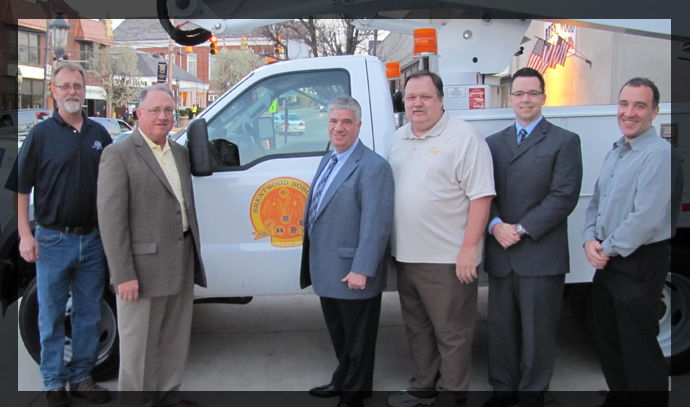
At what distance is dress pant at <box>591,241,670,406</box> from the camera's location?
342 cm

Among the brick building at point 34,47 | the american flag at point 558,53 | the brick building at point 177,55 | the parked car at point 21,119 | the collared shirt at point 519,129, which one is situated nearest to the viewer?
the collared shirt at point 519,129

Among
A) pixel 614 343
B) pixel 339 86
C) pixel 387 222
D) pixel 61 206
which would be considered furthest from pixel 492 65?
pixel 61 206

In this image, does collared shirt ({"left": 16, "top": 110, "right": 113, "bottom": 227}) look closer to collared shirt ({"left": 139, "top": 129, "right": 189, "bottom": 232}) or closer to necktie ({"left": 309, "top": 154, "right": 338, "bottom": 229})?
collared shirt ({"left": 139, "top": 129, "right": 189, "bottom": 232})

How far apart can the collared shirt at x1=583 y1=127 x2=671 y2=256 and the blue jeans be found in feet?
10.2

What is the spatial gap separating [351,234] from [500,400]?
56.1 inches

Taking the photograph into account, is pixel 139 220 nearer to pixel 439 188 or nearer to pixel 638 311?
pixel 439 188

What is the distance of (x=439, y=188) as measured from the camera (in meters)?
3.57

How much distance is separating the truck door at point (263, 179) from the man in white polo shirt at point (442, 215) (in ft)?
2.34

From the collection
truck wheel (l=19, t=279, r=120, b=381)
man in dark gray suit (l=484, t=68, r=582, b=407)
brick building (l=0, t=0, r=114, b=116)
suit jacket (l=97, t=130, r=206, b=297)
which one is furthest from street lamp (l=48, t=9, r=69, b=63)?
man in dark gray suit (l=484, t=68, r=582, b=407)

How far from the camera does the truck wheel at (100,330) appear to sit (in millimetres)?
4238

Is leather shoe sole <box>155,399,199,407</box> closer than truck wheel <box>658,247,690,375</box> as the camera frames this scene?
Yes

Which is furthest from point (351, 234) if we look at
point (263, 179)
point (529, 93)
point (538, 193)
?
point (529, 93)

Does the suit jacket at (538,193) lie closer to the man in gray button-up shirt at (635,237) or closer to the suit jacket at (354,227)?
the man in gray button-up shirt at (635,237)

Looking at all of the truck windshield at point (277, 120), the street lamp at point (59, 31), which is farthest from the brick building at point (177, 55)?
the truck windshield at point (277, 120)
